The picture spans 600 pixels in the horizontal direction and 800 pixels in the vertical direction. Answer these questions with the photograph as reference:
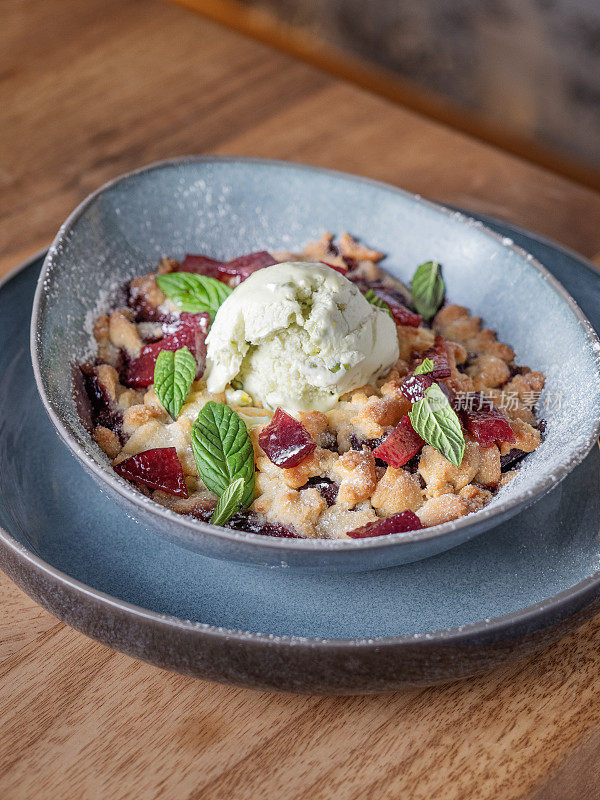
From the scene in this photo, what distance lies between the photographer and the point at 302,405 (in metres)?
1.34

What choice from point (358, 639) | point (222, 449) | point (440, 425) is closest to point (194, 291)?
point (222, 449)

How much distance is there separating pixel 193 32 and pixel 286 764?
2108mm

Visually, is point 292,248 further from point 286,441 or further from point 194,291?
point 286,441

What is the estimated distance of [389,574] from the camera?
1188mm

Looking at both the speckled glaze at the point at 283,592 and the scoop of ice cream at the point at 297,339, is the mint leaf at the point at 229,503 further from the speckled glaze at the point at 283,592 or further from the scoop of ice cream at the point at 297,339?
the scoop of ice cream at the point at 297,339

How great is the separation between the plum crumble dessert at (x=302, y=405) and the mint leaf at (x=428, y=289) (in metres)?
0.06

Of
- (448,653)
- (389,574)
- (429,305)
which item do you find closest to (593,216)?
(429,305)

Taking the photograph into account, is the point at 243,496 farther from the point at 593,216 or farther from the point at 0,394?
the point at 593,216

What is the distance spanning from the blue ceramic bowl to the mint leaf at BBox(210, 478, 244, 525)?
0.06 m

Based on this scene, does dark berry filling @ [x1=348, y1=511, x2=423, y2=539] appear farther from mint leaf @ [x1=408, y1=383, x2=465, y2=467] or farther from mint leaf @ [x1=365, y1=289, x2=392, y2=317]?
mint leaf @ [x1=365, y1=289, x2=392, y2=317]

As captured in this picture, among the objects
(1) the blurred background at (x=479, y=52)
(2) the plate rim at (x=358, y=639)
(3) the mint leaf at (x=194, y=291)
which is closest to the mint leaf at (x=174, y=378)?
(3) the mint leaf at (x=194, y=291)

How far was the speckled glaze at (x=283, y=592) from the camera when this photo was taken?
1.00m

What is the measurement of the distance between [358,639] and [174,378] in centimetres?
52

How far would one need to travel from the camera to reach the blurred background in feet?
10.2
